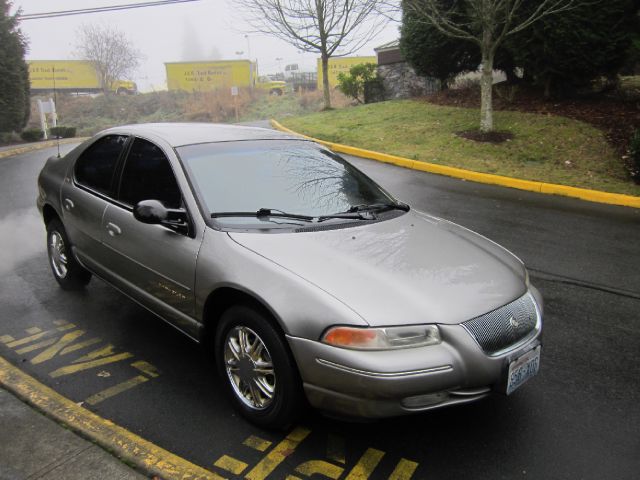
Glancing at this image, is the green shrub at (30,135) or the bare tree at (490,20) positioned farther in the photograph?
the green shrub at (30,135)

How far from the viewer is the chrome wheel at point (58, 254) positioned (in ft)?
15.9

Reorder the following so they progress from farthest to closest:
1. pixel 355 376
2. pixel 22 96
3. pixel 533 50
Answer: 1. pixel 22 96
2. pixel 533 50
3. pixel 355 376

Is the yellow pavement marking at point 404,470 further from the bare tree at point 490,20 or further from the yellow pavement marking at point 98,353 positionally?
the bare tree at point 490,20

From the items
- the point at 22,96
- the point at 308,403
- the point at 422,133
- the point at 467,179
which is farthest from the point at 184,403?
the point at 22,96

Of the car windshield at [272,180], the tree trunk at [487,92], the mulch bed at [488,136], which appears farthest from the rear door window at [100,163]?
the tree trunk at [487,92]

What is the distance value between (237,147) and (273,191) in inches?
22.5

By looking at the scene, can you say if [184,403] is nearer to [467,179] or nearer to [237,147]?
[237,147]

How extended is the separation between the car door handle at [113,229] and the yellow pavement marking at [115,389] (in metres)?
1.05

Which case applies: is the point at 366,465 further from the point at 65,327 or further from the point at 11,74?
the point at 11,74

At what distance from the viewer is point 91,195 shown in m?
4.25

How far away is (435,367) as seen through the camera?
243 centimetres

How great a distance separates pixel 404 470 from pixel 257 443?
77 centimetres

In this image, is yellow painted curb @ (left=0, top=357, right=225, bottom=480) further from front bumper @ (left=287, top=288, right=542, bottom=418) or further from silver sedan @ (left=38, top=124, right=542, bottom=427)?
front bumper @ (left=287, top=288, right=542, bottom=418)

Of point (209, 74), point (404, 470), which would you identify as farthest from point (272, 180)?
point (209, 74)
